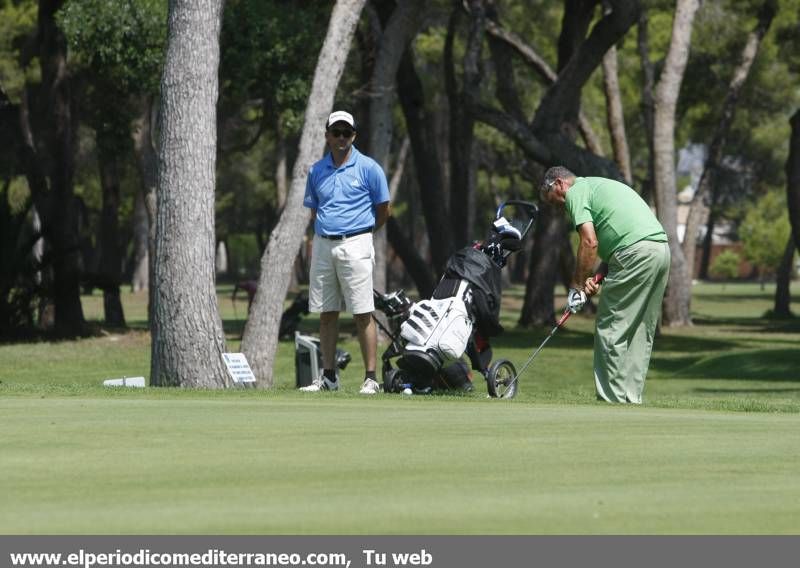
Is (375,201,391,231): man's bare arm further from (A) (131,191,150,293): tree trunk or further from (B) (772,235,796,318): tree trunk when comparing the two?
(A) (131,191,150,293): tree trunk

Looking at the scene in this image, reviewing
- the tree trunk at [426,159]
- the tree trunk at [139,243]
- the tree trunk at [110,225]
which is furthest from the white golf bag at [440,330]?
the tree trunk at [139,243]

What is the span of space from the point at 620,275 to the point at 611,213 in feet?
1.53

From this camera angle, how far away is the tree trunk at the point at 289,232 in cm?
1977

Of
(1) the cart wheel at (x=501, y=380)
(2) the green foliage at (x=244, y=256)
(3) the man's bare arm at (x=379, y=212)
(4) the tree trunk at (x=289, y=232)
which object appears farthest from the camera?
(2) the green foliage at (x=244, y=256)

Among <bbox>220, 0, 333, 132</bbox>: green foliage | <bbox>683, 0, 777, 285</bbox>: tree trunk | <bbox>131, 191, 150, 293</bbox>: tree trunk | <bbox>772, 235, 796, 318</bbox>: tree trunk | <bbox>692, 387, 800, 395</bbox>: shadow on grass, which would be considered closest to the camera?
<bbox>692, 387, 800, 395</bbox>: shadow on grass

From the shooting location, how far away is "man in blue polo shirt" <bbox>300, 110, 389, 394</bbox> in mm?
13391

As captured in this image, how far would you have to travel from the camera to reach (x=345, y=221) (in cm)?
1341

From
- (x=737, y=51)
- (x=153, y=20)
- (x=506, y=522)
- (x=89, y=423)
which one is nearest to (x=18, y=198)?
(x=737, y=51)

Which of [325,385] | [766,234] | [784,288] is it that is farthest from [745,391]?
[766,234]

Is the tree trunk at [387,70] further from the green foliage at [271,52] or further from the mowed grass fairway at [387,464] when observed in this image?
the mowed grass fairway at [387,464]

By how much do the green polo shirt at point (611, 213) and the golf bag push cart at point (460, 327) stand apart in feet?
3.26

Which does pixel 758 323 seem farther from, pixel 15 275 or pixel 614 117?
pixel 15 275

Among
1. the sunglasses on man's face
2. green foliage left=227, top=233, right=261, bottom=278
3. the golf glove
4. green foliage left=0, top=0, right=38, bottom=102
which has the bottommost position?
green foliage left=227, top=233, right=261, bottom=278

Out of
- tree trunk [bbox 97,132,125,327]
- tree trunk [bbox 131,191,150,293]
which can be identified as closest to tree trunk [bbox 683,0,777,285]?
tree trunk [bbox 97,132,125,327]
